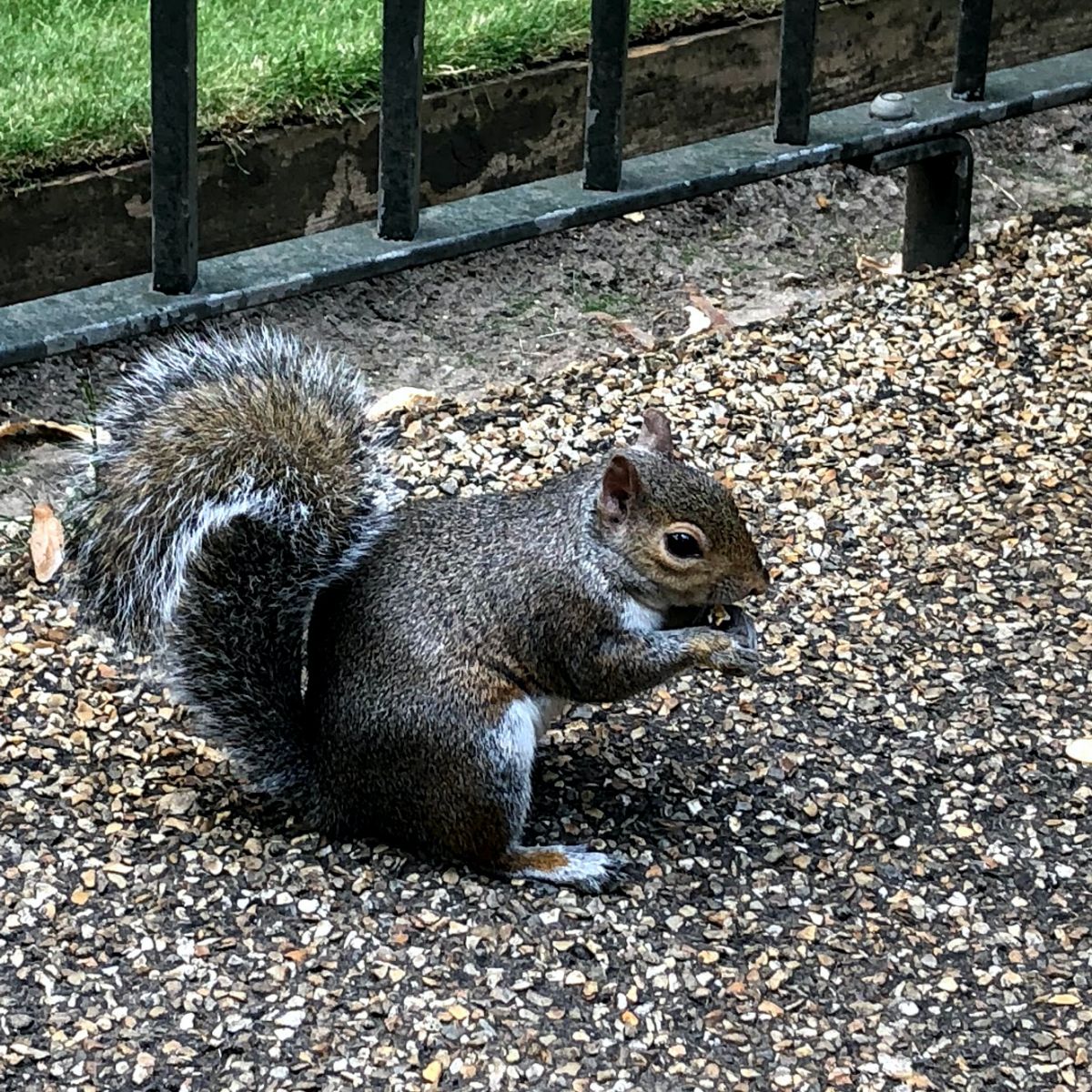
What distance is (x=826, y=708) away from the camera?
3223 mm

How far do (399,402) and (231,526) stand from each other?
136 centimetres

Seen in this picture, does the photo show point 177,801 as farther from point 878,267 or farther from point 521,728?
point 878,267

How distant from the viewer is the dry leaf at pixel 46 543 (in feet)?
11.5

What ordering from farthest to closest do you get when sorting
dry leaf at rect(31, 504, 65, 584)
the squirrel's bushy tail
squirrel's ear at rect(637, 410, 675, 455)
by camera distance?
dry leaf at rect(31, 504, 65, 584)
squirrel's ear at rect(637, 410, 675, 455)
the squirrel's bushy tail

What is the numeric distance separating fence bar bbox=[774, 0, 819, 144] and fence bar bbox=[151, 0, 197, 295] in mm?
1313

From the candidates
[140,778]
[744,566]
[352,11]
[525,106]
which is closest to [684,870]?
[744,566]

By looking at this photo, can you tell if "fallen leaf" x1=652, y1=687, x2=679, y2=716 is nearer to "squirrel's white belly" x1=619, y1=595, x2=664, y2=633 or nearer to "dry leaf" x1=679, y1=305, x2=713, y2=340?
"squirrel's white belly" x1=619, y1=595, x2=664, y2=633

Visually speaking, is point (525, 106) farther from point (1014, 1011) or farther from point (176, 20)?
point (1014, 1011)

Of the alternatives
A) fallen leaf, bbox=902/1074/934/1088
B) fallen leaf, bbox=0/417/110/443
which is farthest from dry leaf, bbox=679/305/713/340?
fallen leaf, bbox=902/1074/934/1088

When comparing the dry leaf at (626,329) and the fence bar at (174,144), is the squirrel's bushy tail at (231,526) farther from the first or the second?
the dry leaf at (626,329)

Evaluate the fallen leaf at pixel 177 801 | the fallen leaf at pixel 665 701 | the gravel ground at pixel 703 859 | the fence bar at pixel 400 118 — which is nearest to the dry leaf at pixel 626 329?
the gravel ground at pixel 703 859

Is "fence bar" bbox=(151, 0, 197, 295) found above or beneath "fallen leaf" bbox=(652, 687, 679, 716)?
above

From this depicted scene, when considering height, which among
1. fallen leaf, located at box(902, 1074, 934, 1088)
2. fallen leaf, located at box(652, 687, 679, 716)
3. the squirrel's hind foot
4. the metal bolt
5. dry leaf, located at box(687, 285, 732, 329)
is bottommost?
dry leaf, located at box(687, 285, 732, 329)

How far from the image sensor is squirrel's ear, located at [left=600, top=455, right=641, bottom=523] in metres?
2.84
